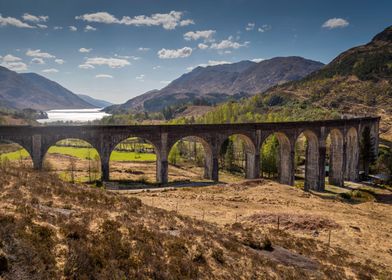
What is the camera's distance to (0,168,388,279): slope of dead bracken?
32.3ft

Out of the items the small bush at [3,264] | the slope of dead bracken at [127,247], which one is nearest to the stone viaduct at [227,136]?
the slope of dead bracken at [127,247]

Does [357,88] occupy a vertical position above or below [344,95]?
above

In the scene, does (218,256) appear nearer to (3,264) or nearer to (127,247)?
(127,247)

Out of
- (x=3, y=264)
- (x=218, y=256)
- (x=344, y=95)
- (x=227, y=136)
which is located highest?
(x=344, y=95)

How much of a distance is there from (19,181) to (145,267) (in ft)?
42.5

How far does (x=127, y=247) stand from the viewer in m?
11.8

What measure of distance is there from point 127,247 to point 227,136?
34.8 m

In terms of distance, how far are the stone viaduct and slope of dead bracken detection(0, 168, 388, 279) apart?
16.1 meters

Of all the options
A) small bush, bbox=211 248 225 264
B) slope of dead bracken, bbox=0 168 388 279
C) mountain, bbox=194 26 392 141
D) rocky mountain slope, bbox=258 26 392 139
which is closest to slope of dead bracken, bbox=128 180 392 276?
slope of dead bracken, bbox=0 168 388 279

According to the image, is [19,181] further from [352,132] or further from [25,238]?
[352,132]

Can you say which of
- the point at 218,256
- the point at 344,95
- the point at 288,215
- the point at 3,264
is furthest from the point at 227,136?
the point at 344,95

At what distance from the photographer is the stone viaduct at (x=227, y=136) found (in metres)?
35.6

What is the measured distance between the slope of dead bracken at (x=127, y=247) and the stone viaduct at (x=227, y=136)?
16.1 meters

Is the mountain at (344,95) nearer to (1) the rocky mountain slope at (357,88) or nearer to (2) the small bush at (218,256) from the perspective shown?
(1) the rocky mountain slope at (357,88)
